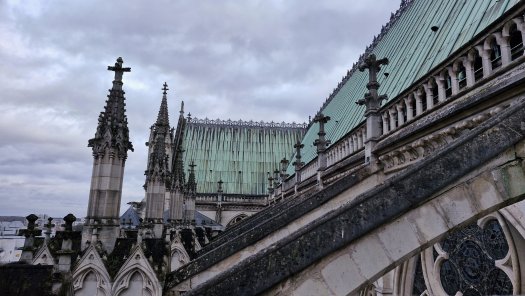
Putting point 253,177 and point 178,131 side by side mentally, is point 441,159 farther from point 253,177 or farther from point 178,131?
point 178,131

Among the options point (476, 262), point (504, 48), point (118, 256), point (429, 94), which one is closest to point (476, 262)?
point (476, 262)

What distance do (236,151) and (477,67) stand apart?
41691 mm

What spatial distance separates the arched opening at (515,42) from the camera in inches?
221

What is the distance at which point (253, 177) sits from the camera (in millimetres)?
46219

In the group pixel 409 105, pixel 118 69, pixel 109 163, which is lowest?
pixel 109 163

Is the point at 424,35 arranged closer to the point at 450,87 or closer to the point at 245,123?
the point at 450,87

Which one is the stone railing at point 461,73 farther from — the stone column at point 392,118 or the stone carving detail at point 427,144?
the stone carving detail at point 427,144

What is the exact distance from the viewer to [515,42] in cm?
595

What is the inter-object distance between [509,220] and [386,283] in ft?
12.0

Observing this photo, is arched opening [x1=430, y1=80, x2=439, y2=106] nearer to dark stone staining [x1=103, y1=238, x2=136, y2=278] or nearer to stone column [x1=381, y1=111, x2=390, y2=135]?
stone column [x1=381, y1=111, x2=390, y2=135]

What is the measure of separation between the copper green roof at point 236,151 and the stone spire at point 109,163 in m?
34.2

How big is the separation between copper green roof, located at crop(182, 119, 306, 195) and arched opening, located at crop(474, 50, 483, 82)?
39.0 metres

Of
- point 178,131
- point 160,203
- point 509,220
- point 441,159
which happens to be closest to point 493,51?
point 509,220

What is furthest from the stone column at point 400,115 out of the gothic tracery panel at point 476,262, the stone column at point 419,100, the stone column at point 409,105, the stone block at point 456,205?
the stone block at point 456,205
